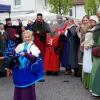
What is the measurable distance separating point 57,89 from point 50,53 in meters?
2.66

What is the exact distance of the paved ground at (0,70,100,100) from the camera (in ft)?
32.2

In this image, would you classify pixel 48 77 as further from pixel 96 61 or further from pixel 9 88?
pixel 96 61

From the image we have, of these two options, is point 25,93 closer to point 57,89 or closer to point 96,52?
point 96,52

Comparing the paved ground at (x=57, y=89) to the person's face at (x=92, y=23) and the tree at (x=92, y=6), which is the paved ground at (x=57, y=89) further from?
the tree at (x=92, y=6)

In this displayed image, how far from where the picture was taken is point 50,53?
43.9 feet

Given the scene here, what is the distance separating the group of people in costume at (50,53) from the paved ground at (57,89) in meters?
0.25

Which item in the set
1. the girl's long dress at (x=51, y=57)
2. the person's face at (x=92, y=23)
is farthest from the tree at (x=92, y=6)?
the person's face at (x=92, y=23)

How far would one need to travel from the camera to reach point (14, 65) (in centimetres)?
808

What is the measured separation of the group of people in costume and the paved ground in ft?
0.84

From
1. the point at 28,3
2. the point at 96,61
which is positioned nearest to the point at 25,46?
the point at 96,61

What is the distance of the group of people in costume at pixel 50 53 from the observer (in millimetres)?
8133

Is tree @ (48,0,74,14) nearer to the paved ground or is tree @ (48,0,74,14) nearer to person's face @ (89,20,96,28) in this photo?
the paved ground

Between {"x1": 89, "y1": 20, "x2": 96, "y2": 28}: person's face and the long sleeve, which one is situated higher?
{"x1": 89, "y1": 20, "x2": 96, "y2": 28}: person's face

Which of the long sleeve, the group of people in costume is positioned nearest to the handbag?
the group of people in costume
